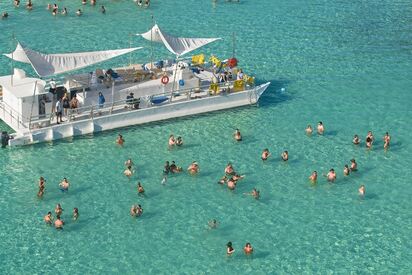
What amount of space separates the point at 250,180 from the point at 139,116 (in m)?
10.9

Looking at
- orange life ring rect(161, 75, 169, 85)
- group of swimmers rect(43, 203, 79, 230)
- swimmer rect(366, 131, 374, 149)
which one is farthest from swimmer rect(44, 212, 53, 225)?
swimmer rect(366, 131, 374, 149)

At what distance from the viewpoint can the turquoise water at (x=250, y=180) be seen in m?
44.0

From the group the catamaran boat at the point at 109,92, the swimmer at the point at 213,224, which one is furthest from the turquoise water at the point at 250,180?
the catamaran boat at the point at 109,92

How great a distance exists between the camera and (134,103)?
58219 millimetres

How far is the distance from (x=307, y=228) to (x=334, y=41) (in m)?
32.4

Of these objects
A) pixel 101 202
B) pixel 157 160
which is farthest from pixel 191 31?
pixel 101 202

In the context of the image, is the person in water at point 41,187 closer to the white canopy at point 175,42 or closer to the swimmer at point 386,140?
the white canopy at point 175,42

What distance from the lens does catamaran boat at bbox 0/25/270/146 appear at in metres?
55.8

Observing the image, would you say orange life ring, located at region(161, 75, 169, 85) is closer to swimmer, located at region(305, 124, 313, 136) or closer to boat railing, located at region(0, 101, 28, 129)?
boat railing, located at region(0, 101, 28, 129)

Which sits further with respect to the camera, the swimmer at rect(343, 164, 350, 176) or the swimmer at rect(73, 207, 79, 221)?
the swimmer at rect(343, 164, 350, 176)

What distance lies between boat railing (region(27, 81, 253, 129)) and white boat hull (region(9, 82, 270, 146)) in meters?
0.49

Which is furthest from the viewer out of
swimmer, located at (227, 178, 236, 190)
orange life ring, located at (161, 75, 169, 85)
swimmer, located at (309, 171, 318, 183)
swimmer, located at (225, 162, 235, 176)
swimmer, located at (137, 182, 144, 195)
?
orange life ring, located at (161, 75, 169, 85)

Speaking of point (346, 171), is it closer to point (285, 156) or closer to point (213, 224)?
point (285, 156)

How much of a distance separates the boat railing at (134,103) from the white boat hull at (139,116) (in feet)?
1.61
